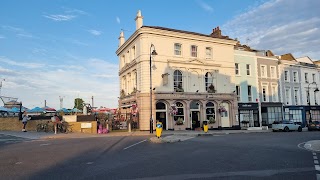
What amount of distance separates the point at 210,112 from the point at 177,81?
20.3ft

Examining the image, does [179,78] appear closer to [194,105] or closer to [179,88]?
[179,88]

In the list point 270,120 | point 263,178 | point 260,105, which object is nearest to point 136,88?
point 260,105

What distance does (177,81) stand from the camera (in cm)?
3366

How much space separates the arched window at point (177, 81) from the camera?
3350 centimetres

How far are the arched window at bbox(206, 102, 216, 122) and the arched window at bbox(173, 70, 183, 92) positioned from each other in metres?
4.63

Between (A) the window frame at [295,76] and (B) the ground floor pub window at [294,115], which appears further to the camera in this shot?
(A) the window frame at [295,76]

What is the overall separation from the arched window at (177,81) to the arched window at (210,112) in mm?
4630

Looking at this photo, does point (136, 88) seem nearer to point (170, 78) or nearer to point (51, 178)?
point (170, 78)

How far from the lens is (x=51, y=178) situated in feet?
26.2

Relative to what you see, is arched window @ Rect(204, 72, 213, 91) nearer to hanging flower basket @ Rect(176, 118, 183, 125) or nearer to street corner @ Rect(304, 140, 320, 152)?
hanging flower basket @ Rect(176, 118, 183, 125)

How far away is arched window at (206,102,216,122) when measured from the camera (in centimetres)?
3556

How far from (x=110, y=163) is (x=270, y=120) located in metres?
36.8

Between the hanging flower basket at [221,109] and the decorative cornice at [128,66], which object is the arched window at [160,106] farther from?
the hanging flower basket at [221,109]

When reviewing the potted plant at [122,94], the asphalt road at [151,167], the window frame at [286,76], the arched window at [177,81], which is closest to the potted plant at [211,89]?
the arched window at [177,81]
